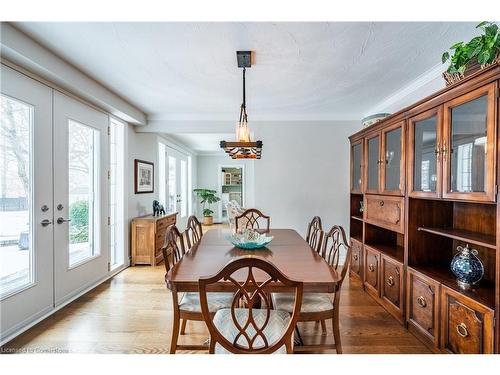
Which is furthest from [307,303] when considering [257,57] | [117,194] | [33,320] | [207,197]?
[207,197]

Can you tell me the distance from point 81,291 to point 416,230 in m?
3.49

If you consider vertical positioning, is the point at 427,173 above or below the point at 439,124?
below

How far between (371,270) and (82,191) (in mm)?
3379

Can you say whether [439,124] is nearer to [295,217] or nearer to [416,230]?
[416,230]

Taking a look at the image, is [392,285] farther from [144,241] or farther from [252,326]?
[144,241]

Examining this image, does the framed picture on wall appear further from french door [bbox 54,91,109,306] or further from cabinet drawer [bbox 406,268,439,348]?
cabinet drawer [bbox 406,268,439,348]

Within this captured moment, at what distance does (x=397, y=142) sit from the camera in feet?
8.19

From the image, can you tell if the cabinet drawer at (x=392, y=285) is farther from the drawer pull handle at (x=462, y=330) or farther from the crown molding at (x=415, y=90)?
the crown molding at (x=415, y=90)

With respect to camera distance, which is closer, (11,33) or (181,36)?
(11,33)

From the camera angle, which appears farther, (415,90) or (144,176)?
(144,176)

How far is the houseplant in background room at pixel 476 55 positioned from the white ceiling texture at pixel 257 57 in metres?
0.39

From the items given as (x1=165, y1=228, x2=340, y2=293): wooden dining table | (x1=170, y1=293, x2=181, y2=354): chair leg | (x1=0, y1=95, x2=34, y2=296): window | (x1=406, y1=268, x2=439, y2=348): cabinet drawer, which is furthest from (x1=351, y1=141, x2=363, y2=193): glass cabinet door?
(x1=0, y1=95, x2=34, y2=296): window

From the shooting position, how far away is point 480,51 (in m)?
1.54

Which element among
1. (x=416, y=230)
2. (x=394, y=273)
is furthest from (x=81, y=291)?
(x=416, y=230)
